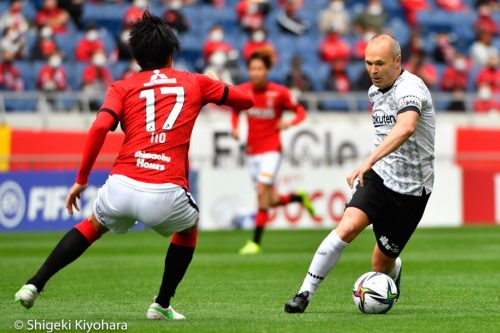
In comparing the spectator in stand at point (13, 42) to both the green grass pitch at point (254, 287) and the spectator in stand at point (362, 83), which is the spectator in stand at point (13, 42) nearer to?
the green grass pitch at point (254, 287)

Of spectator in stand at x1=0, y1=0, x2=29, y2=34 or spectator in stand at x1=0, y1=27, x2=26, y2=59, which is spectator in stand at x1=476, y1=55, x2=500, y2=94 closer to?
spectator in stand at x1=0, y1=0, x2=29, y2=34

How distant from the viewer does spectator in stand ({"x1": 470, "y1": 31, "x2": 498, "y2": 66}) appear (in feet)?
92.9

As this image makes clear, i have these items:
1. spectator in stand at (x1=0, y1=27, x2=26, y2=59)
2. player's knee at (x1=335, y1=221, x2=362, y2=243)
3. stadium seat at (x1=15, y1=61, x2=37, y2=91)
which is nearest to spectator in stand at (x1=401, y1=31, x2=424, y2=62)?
stadium seat at (x1=15, y1=61, x2=37, y2=91)

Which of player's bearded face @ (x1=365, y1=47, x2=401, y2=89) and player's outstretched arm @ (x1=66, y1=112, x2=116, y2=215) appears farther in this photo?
player's bearded face @ (x1=365, y1=47, x2=401, y2=89)

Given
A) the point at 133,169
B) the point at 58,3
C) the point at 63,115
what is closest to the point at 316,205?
the point at 63,115

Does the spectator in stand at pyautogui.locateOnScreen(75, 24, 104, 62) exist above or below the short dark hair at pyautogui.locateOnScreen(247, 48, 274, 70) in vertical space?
below

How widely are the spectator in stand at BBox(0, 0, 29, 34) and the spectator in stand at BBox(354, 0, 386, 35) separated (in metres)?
8.03

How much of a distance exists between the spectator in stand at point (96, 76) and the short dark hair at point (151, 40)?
49.9 feet

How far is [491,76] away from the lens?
2731 centimetres

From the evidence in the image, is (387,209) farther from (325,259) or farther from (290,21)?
(290,21)

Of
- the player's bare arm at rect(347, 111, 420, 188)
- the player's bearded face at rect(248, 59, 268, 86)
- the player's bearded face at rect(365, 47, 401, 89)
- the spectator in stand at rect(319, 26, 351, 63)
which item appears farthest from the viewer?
the spectator in stand at rect(319, 26, 351, 63)

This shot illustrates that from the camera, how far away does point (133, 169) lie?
807cm

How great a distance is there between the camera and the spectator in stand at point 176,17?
Answer: 84.1 ft

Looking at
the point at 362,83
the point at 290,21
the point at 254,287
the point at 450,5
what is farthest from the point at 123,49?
the point at 254,287
